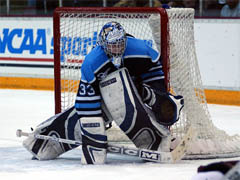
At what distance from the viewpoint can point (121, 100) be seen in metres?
4.16

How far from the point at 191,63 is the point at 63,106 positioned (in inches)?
36.9

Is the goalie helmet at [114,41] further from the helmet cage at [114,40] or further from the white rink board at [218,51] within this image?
the white rink board at [218,51]

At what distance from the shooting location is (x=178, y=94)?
15.0ft

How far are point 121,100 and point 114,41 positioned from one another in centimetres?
34

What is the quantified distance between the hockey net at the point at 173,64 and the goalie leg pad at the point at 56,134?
0.41 metres

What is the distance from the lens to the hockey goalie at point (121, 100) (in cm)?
416

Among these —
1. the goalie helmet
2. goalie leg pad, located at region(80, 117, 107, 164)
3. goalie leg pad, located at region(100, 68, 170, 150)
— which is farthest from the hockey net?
goalie leg pad, located at region(80, 117, 107, 164)

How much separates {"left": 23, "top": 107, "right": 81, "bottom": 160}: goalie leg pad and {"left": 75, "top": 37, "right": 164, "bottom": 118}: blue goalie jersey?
0.19 m

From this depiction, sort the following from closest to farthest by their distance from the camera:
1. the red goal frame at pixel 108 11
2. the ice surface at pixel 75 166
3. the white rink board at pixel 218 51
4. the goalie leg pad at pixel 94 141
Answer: the ice surface at pixel 75 166 < the goalie leg pad at pixel 94 141 < the red goal frame at pixel 108 11 < the white rink board at pixel 218 51

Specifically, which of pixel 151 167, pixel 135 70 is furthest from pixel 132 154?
pixel 135 70

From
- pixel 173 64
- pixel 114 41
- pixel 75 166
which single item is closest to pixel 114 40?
pixel 114 41

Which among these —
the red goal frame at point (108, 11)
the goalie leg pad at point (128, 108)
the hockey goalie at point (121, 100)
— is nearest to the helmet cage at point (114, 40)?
the hockey goalie at point (121, 100)

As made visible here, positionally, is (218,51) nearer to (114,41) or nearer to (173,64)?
(173,64)

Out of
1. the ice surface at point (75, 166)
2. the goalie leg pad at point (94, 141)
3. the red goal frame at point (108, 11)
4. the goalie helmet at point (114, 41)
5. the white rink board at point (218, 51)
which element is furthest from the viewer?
the white rink board at point (218, 51)
